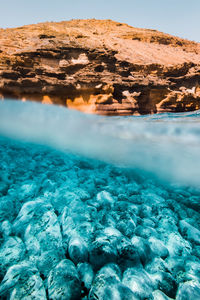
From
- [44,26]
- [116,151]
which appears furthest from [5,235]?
[44,26]

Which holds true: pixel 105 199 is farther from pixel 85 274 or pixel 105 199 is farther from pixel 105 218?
pixel 85 274

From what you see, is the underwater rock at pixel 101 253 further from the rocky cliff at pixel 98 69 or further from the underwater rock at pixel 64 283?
the rocky cliff at pixel 98 69

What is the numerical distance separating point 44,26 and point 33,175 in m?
5.64

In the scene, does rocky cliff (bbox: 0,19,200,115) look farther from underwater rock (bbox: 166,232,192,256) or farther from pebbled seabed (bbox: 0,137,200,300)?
underwater rock (bbox: 166,232,192,256)

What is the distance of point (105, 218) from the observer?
88 cm

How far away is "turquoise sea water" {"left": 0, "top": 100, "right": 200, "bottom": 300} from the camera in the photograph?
528 millimetres

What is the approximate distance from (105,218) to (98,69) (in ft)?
14.4

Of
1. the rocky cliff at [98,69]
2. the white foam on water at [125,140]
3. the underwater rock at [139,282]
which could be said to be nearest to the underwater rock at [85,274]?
the underwater rock at [139,282]

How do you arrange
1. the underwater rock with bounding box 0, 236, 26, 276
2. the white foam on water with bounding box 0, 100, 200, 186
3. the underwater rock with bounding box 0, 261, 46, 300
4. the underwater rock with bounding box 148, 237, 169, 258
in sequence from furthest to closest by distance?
the white foam on water with bounding box 0, 100, 200, 186, the underwater rock with bounding box 148, 237, 169, 258, the underwater rock with bounding box 0, 236, 26, 276, the underwater rock with bounding box 0, 261, 46, 300

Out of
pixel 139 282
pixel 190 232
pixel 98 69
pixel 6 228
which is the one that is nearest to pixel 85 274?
pixel 139 282

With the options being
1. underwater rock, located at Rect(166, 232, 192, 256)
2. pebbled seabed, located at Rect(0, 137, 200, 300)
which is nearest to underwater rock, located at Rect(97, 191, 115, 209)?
pebbled seabed, located at Rect(0, 137, 200, 300)

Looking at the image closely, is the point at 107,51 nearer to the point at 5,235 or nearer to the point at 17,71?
the point at 17,71

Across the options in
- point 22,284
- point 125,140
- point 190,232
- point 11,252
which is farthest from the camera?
point 125,140

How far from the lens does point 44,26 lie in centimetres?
464
